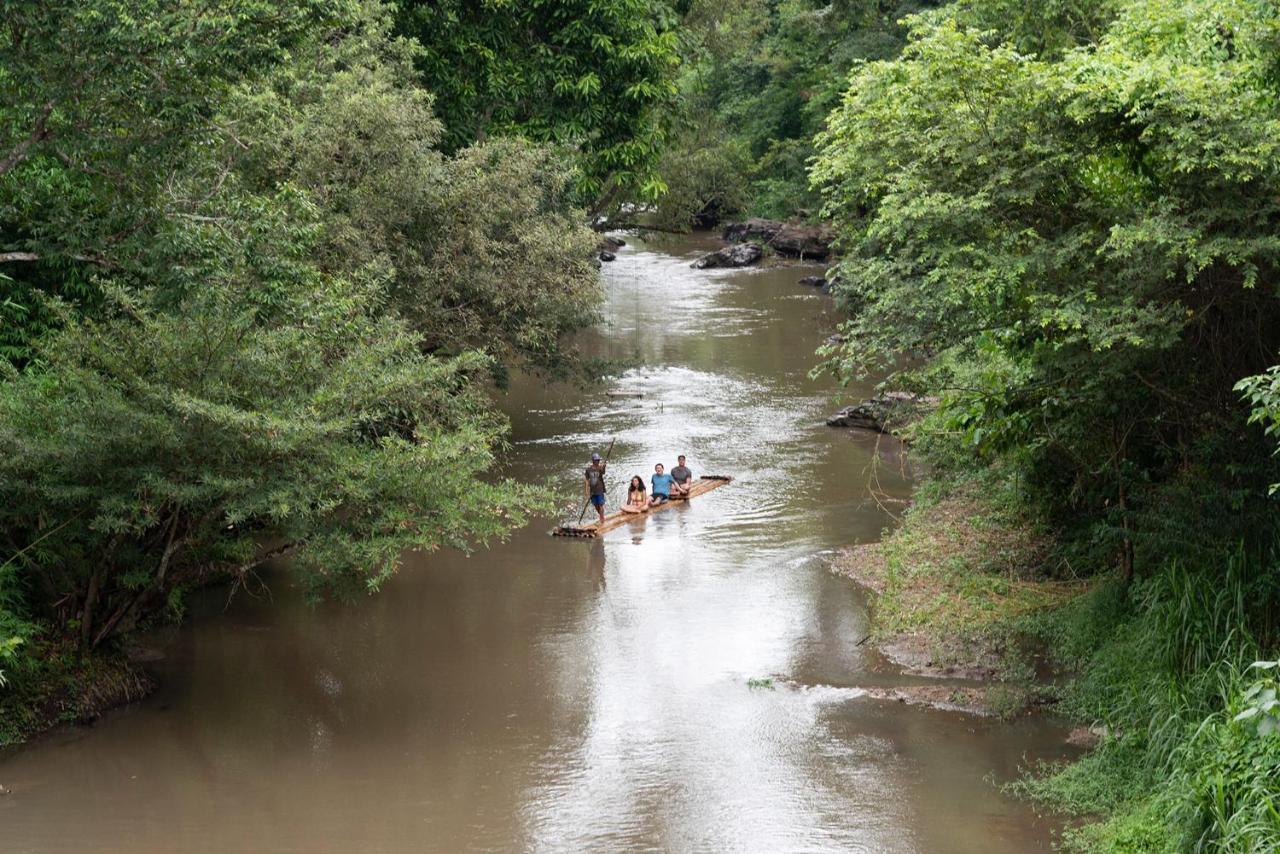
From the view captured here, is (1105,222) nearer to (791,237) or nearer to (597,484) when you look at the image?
(597,484)

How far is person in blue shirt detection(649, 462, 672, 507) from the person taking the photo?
1906cm

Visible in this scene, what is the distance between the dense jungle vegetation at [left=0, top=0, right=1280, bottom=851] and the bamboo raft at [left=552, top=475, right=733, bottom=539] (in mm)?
3491

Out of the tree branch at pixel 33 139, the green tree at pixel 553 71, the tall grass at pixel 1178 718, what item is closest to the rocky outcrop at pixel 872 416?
the green tree at pixel 553 71

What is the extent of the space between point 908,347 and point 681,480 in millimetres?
8384

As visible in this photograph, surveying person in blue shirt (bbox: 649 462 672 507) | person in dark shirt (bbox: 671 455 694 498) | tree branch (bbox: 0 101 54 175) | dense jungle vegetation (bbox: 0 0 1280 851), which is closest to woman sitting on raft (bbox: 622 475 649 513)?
person in blue shirt (bbox: 649 462 672 507)

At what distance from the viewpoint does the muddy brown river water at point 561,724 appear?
9.87 m

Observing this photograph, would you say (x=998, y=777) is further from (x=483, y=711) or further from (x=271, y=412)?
(x=271, y=412)

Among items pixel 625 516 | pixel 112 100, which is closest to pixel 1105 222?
pixel 112 100

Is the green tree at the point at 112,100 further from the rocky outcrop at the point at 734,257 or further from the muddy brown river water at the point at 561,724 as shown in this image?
the rocky outcrop at the point at 734,257

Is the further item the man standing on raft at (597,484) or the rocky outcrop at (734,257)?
the rocky outcrop at (734,257)

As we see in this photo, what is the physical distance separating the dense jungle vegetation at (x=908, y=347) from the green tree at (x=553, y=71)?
931cm

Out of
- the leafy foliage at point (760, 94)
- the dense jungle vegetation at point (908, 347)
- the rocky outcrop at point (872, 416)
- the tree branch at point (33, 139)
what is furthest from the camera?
the leafy foliage at point (760, 94)

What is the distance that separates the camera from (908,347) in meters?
11.5

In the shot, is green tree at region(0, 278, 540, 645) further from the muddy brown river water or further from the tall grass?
the tall grass
